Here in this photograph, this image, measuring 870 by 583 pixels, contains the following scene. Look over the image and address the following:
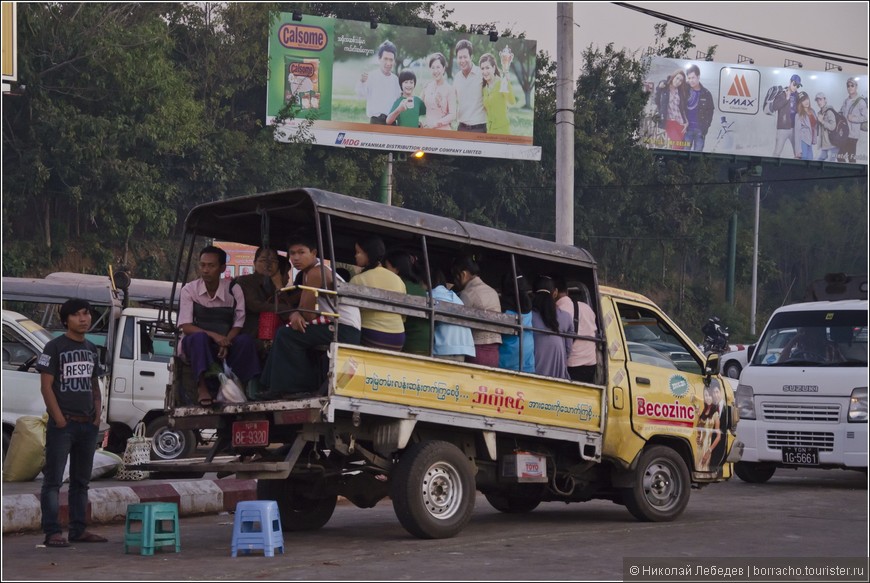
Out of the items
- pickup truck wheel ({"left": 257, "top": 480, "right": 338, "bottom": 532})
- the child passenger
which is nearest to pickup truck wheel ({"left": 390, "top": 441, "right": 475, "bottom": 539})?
pickup truck wheel ({"left": 257, "top": 480, "right": 338, "bottom": 532})

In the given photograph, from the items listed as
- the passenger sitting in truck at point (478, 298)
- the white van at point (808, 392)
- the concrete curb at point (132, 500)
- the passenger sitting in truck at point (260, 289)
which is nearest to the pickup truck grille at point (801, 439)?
the white van at point (808, 392)

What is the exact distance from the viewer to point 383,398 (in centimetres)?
867

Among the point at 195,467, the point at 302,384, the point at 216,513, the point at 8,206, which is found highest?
the point at 8,206

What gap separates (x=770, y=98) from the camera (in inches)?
1953

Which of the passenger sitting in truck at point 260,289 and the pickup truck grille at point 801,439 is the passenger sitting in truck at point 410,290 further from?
the pickup truck grille at point 801,439

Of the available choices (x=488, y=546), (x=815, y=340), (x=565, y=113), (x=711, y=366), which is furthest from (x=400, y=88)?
(x=488, y=546)

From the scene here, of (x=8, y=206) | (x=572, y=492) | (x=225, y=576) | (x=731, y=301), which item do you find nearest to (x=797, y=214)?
(x=731, y=301)

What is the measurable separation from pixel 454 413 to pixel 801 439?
6456 mm

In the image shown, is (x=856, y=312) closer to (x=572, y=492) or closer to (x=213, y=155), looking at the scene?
(x=572, y=492)

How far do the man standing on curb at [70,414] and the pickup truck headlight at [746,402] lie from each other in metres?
8.34

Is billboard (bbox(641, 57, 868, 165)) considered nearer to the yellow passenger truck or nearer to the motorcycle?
the motorcycle

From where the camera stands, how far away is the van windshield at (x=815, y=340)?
47.1ft

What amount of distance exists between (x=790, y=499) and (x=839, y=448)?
1178 millimetres

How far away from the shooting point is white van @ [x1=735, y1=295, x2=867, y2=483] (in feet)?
45.2
